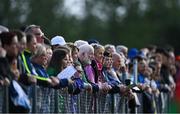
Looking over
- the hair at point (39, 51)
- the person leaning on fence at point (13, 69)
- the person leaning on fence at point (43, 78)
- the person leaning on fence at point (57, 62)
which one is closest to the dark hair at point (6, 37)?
the person leaning on fence at point (13, 69)

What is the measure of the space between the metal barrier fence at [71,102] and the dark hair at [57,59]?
0.50m

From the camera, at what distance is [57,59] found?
1655 centimetres

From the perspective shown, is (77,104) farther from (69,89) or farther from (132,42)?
(132,42)

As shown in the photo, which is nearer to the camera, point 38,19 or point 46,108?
point 46,108

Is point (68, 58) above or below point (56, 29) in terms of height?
below

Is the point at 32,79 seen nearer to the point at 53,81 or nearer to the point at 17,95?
the point at 17,95

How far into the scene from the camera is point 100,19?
80.0 m

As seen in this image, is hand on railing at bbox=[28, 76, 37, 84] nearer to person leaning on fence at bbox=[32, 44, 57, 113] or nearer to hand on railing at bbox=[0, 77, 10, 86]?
person leaning on fence at bbox=[32, 44, 57, 113]

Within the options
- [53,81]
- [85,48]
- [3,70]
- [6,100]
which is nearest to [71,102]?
[53,81]

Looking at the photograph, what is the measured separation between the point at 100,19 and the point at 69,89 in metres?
63.9

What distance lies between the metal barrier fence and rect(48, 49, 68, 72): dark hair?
1.64 feet

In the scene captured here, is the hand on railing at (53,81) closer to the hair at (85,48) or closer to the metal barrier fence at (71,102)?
the metal barrier fence at (71,102)

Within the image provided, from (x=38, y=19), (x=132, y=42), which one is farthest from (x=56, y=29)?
(x=132, y=42)

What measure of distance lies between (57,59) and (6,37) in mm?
2190
